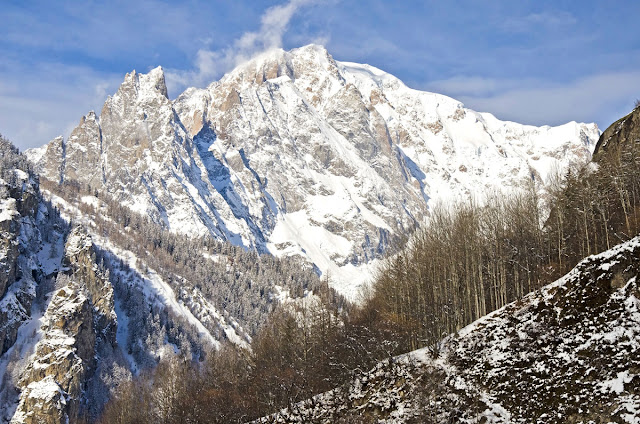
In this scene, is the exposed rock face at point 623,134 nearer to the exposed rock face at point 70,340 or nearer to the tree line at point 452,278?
the tree line at point 452,278

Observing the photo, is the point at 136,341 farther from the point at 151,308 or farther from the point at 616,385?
the point at 616,385

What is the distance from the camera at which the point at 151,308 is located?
19438 cm

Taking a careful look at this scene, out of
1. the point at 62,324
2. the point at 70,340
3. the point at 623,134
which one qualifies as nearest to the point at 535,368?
the point at 623,134

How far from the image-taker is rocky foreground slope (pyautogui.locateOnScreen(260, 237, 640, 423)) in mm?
24547

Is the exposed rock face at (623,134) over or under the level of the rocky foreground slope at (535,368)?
over

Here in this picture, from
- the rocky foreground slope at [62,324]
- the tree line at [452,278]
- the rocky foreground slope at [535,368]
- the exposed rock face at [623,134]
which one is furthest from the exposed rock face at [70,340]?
the exposed rock face at [623,134]

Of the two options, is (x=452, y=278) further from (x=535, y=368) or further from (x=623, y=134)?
(x=623, y=134)

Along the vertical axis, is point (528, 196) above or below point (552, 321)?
above

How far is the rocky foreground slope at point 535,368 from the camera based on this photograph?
24.5 metres

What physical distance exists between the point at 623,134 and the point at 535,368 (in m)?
48.6

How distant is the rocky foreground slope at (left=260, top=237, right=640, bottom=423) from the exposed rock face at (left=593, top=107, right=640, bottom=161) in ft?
101

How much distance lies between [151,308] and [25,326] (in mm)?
53052

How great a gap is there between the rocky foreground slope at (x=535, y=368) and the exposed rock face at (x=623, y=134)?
3092 centimetres

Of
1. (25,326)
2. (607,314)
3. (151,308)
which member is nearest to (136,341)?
(151,308)
